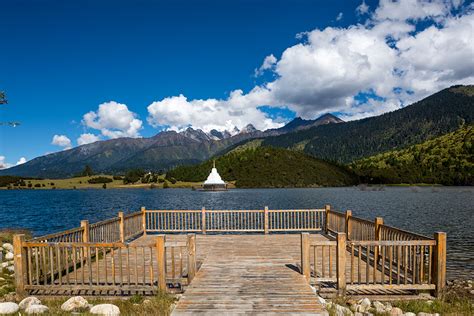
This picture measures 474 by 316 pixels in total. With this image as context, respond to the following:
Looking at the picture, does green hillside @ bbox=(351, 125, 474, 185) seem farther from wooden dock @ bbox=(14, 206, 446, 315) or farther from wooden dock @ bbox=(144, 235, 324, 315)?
wooden dock @ bbox=(144, 235, 324, 315)

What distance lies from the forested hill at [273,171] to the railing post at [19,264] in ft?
507

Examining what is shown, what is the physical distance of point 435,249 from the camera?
354 inches

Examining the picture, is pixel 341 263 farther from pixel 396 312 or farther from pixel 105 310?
pixel 105 310

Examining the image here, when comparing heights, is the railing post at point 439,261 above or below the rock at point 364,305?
above

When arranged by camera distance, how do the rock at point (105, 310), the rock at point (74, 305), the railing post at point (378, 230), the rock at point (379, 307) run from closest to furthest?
the rock at point (105, 310)
the rock at point (74, 305)
the rock at point (379, 307)
the railing post at point (378, 230)

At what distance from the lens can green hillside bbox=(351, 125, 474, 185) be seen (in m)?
139

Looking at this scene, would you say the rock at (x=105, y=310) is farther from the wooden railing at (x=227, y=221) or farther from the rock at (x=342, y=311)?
the wooden railing at (x=227, y=221)

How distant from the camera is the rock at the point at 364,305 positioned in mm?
8156

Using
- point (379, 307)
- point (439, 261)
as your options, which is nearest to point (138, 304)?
point (379, 307)

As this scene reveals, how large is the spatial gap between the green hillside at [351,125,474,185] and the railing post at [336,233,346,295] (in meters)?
148

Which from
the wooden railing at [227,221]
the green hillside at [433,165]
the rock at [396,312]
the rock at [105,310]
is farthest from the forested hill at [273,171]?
the rock at [105,310]

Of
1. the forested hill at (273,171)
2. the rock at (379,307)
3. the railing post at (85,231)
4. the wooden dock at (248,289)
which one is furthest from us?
the forested hill at (273,171)

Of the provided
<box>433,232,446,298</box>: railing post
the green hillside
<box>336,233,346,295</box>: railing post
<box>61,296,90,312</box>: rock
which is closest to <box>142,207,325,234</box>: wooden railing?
<box>336,233,346,295</box>: railing post

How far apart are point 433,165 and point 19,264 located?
168990 mm
